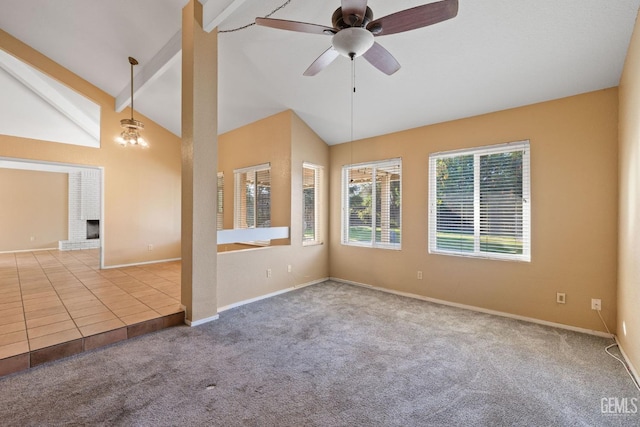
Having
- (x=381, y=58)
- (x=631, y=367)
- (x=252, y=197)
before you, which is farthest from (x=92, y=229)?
(x=631, y=367)

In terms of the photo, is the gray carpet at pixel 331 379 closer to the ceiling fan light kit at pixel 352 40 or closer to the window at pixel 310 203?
the window at pixel 310 203

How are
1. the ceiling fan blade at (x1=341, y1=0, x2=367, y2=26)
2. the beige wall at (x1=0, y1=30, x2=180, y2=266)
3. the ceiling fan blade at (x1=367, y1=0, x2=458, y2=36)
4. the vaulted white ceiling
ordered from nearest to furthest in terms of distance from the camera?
the ceiling fan blade at (x1=367, y1=0, x2=458, y2=36) → the ceiling fan blade at (x1=341, y1=0, x2=367, y2=26) → the vaulted white ceiling → the beige wall at (x1=0, y1=30, x2=180, y2=266)

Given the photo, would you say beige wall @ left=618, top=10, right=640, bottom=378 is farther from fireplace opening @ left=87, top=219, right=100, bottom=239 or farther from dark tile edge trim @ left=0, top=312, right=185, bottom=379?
fireplace opening @ left=87, top=219, right=100, bottom=239

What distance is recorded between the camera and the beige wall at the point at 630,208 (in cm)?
213

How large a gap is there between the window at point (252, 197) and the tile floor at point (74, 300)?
1627mm

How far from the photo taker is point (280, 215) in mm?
4754

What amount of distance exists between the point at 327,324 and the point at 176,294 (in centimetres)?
221

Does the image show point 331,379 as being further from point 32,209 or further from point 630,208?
point 32,209

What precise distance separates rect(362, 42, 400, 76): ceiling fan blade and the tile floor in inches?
130

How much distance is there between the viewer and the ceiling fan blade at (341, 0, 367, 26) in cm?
172

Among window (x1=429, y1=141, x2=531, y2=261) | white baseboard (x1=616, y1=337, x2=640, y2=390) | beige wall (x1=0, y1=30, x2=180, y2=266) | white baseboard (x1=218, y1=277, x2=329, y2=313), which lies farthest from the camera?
beige wall (x1=0, y1=30, x2=180, y2=266)

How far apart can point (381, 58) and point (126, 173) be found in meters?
5.71

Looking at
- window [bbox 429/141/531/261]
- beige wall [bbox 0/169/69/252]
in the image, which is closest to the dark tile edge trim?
window [bbox 429/141/531/261]

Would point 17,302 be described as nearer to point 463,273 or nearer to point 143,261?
point 143,261
